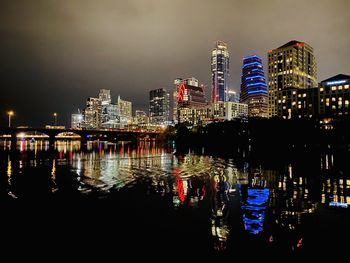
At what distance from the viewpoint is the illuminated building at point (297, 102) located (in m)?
171

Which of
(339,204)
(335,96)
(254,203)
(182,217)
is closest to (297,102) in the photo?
(335,96)

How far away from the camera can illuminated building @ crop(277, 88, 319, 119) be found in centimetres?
17100

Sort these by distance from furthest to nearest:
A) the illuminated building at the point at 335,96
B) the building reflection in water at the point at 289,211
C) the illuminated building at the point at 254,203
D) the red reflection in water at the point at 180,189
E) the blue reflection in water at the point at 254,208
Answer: the illuminated building at the point at 335,96, the red reflection in water at the point at 180,189, the illuminated building at the point at 254,203, the blue reflection in water at the point at 254,208, the building reflection in water at the point at 289,211

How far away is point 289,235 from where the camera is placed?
1423cm

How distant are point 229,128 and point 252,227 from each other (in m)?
122

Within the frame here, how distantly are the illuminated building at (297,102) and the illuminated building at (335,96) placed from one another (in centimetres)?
582

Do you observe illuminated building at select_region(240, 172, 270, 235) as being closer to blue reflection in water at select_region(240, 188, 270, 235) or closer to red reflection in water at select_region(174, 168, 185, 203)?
blue reflection in water at select_region(240, 188, 270, 235)

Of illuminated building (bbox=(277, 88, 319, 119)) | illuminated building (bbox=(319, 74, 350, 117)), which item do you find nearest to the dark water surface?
illuminated building (bbox=(319, 74, 350, 117))

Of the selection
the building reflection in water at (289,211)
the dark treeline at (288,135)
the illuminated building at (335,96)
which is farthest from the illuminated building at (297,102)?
the building reflection in water at (289,211)

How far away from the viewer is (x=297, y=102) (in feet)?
591

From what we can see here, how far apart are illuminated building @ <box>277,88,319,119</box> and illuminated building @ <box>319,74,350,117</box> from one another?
5.82 metres

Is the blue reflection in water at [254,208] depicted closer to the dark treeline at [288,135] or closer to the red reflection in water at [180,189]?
the red reflection in water at [180,189]

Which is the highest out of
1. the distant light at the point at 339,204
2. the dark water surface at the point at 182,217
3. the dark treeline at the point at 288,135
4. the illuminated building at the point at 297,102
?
the illuminated building at the point at 297,102

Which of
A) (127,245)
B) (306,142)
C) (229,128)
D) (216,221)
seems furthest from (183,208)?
(229,128)
